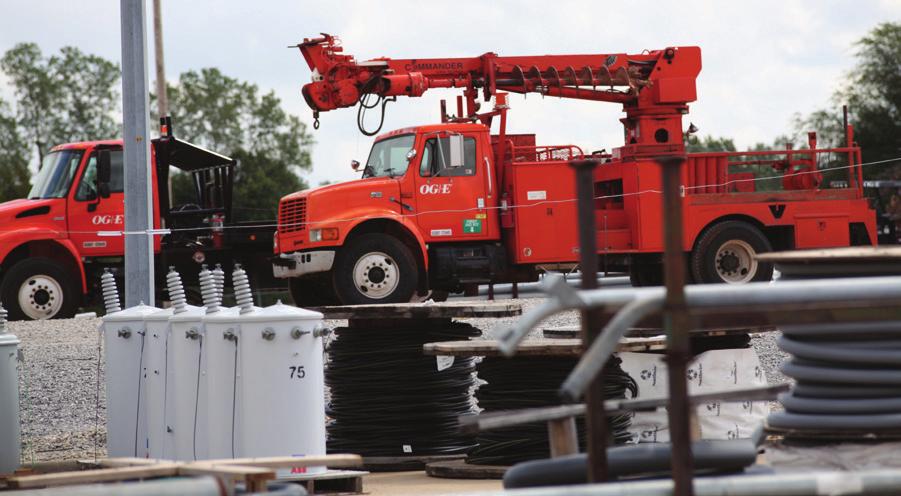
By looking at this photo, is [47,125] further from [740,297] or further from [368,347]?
[740,297]

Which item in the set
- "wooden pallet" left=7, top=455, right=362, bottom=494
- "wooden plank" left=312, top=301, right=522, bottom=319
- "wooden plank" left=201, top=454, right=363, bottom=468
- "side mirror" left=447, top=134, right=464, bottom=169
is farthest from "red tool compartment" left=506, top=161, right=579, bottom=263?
"wooden plank" left=201, top=454, right=363, bottom=468

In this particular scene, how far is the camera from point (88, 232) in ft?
64.3

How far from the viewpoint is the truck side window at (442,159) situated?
17.8 metres

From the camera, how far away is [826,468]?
4004 millimetres

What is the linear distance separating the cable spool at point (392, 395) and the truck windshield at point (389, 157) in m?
8.99

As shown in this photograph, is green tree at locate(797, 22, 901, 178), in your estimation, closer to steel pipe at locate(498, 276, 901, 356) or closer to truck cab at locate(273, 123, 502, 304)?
truck cab at locate(273, 123, 502, 304)

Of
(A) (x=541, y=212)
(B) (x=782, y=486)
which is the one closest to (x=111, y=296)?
(B) (x=782, y=486)

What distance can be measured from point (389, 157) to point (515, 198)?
5.94ft

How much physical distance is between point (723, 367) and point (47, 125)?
63.4 metres

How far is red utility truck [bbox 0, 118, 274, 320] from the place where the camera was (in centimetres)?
1934

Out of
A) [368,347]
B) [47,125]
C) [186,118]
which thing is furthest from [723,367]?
[186,118]

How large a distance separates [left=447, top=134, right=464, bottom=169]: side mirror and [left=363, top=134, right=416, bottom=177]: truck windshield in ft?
1.74

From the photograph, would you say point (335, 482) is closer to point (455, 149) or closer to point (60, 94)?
point (455, 149)

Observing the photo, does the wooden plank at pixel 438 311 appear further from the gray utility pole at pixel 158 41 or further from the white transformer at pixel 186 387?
the gray utility pole at pixel 158 41
